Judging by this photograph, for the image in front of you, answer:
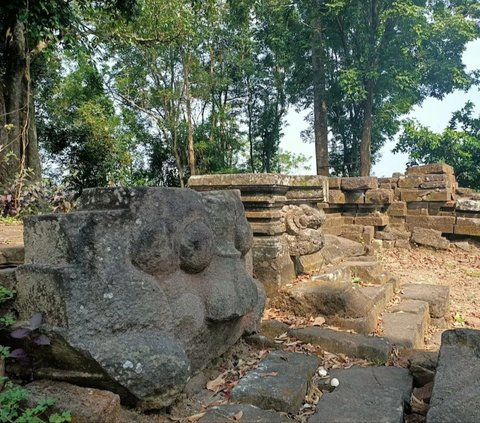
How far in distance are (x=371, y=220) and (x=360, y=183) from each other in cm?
68

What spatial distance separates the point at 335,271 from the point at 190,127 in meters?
14.3

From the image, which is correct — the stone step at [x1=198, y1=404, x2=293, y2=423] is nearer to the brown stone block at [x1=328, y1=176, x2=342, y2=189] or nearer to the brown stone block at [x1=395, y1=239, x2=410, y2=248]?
the brown stone block at [x1=328, y1=176, x2=342, y2=189]

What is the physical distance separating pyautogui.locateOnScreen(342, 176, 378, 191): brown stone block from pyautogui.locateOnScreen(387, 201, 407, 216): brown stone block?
0.69 meters

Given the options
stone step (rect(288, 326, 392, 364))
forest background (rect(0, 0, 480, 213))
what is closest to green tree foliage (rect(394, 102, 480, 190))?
forest background (rect(0, 0, 480, 213))

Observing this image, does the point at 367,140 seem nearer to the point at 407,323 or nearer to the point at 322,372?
the point at 407,323

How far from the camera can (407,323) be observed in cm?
328

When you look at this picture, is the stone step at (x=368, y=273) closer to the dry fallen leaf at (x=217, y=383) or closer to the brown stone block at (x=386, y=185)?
the dry fallen leaf at (x=217, y=383)

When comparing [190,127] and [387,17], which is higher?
[387,17]

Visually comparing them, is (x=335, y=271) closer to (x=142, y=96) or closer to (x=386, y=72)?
(x=386, y=72)

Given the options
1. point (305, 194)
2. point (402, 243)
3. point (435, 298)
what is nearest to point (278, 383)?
point (305, 194)

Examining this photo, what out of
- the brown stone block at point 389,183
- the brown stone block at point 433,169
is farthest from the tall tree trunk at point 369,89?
the brown stone block at point 389,183

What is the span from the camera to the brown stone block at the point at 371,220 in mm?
6961

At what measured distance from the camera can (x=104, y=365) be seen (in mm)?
1462

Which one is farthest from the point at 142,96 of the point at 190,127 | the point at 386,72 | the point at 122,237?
the point at 122,237
